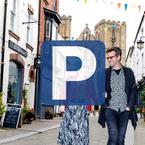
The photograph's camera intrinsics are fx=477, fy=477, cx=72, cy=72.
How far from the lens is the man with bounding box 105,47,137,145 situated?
6.77 m

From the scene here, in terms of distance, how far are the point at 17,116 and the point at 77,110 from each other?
12.0 m

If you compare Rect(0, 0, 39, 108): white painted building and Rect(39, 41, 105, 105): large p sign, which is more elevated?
Rect(0, 0, 39, 108): white painted building

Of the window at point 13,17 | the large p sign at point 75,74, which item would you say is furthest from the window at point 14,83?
the large p sign at point 75,74

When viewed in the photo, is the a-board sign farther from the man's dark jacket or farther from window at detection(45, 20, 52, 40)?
window at detection(45, 20, 52, 40)

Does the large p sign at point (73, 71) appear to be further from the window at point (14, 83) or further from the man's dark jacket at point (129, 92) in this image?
the window at point (14, 83)

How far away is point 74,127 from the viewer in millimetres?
6445

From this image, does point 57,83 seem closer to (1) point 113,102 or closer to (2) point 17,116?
(1) point 113,102

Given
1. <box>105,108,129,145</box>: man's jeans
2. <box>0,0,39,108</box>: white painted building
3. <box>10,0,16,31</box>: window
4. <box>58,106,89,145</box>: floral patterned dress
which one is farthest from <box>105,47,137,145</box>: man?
<box>10,0,16,31</box>: window

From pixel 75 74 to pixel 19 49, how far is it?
16.2 m

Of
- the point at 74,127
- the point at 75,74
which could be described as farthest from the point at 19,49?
the point at 75,74

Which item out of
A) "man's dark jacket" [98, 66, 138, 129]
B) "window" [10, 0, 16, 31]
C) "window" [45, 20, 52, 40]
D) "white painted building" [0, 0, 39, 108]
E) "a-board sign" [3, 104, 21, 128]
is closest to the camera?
"man's dark jacket" [98, 66, 138, 129]

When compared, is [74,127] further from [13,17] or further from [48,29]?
[48,29]

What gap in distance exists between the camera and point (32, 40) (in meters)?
26.5

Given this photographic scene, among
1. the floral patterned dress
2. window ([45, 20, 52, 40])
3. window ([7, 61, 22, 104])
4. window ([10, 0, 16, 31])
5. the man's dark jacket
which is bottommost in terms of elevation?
the floral patterned dress
